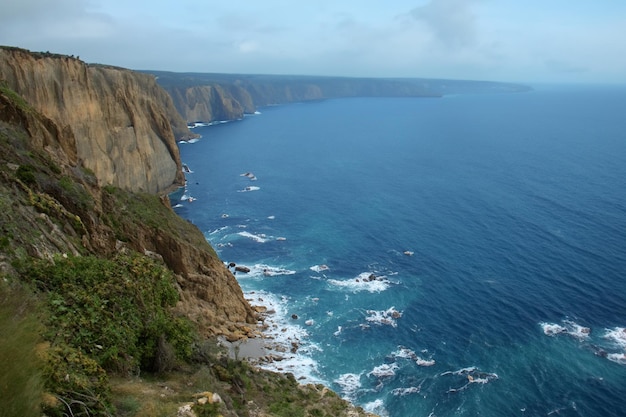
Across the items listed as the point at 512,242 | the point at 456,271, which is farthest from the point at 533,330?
the point at 512,242

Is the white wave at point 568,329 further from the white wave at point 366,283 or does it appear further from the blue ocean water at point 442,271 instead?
Result: the white wave at point 366,283

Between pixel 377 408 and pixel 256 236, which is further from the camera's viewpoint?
pixel 256 236

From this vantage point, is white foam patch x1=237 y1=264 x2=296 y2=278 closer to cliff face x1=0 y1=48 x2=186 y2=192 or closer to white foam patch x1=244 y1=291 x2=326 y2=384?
white foam patch x1=244 y1=291 x2=326 y2=384

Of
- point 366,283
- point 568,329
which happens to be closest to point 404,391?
point 568,329

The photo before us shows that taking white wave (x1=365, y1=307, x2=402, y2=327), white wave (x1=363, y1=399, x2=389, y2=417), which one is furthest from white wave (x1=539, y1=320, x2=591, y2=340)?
white wave (x1=363, y1=399, x2=389, y2=417)

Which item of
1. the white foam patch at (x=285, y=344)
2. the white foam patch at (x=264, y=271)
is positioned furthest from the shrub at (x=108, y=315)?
the white foam patch at (x=264, y=271)

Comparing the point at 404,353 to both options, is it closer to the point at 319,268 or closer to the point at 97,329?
the point at 319,268
